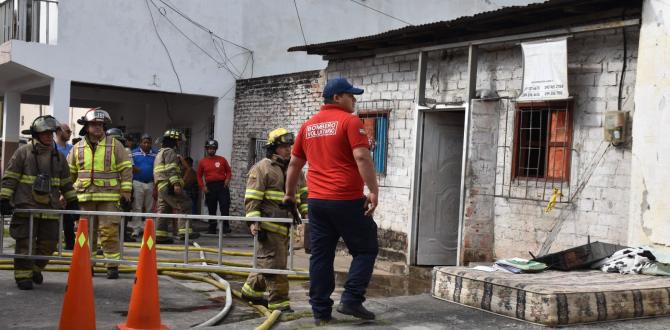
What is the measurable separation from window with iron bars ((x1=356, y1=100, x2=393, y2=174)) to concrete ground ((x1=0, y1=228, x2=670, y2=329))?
2467mm

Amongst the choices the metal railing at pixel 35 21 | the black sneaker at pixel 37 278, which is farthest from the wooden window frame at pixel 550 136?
the metal railing at pixel 35 21

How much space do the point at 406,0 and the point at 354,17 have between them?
4.80 ft

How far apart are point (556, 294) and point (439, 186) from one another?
5.15 m

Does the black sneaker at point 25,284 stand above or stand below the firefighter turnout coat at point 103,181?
below

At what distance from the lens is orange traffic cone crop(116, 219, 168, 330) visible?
5293mm

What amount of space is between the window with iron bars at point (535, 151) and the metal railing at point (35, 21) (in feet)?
31.5

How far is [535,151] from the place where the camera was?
8.58m

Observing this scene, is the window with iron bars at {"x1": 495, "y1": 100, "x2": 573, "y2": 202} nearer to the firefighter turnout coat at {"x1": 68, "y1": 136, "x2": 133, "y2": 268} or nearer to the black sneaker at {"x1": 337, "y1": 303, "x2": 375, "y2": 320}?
the black sneaker at {"x1": 337, "y1": 303, "x2": 375, "y2": 320}

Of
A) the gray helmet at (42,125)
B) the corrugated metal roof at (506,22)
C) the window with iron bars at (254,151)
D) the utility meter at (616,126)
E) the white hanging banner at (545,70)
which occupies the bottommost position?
the window with iron bars at (254,151)

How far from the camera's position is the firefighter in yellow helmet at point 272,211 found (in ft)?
20.7

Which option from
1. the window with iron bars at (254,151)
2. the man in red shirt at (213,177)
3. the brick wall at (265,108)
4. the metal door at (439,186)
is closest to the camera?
the metal door at (439,186)

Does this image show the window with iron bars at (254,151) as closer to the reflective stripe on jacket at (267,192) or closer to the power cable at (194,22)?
the power cable at (194,22)

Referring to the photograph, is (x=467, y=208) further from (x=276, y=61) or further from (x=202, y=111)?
(x=202, y=111)

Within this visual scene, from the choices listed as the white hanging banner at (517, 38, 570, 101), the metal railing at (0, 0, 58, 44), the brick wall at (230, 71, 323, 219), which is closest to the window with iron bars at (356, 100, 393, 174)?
the brick wall at (230, 71, 323, 219)
